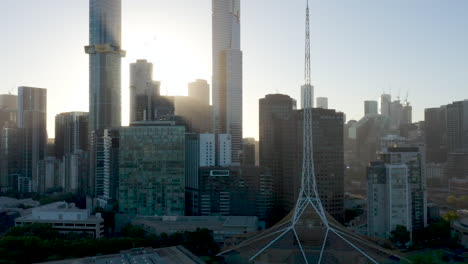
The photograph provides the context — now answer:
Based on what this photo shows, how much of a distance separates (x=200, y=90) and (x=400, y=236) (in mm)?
69586

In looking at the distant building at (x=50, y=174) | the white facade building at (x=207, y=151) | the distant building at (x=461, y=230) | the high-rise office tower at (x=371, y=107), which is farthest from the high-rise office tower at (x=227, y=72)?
the distant building at (x=461, y=230)

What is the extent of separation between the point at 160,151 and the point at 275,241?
79.6 feet

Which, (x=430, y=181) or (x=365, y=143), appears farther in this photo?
(x=365, y=143)

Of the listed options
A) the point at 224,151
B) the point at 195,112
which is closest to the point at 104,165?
the point at 224,151

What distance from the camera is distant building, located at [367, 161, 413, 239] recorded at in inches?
1533

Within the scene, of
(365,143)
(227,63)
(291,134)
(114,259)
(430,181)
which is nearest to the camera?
(114,259)

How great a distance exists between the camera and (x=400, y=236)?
3762cm

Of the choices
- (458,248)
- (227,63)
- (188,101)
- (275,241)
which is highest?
(227,63)

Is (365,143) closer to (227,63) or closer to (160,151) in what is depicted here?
(227,63)

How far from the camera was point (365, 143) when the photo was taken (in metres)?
103

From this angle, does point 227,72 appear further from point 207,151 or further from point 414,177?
point 414,177

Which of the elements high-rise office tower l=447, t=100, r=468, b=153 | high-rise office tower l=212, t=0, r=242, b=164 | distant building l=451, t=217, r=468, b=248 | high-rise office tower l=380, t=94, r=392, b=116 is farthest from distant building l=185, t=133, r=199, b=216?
high-rise office tower l=380, t=94, r=392, b=116

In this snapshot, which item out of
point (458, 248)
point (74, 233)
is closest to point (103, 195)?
point (74, 233)

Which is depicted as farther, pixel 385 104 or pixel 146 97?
pixel 385 104
